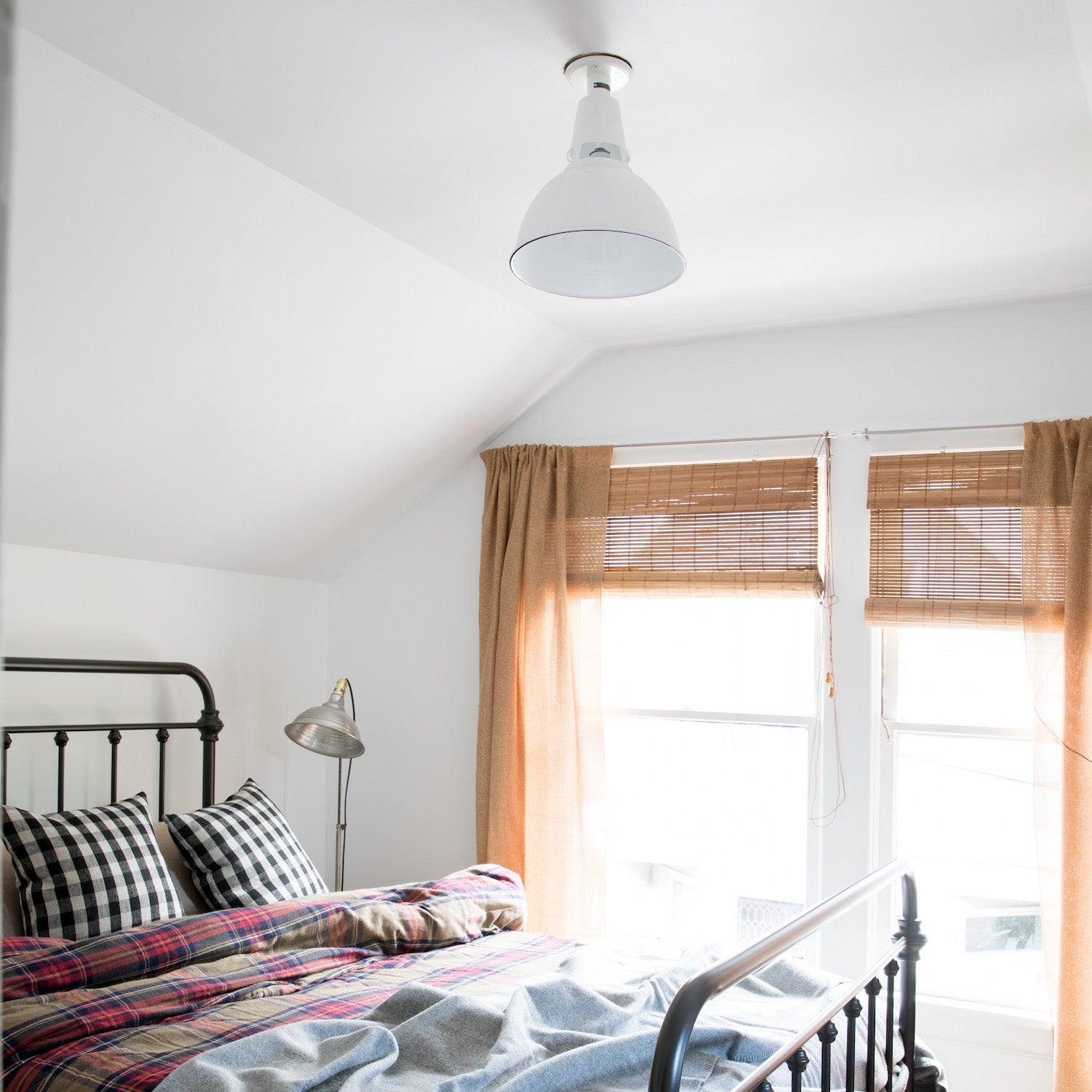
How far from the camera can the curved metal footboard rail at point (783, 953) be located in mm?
1167

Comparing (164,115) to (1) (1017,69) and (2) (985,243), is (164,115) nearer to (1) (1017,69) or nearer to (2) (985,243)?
(1) (1017,69)

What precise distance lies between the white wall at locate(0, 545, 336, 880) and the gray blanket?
1.28 meters

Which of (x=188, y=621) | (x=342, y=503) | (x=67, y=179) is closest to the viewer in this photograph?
(x=67, y=179)

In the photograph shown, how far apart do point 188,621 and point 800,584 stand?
2.01 m

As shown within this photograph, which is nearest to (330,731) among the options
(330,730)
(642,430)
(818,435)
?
(330,730)

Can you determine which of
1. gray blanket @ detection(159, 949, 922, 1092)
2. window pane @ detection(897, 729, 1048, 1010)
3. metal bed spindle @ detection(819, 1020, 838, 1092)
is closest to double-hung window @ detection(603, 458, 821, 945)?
window pane @ detection(897, 729, 1048, 1010)

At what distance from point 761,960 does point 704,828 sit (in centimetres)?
217

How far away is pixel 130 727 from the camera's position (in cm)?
312

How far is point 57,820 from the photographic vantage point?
8.21 feet

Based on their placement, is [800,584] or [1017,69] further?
Answer: [800,584]

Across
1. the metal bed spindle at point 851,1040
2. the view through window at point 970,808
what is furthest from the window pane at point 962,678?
the metal bed spindle at point 851,1040

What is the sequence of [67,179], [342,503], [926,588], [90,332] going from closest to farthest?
1. [67,179]
2. [90,332]
3. [926,588]
4. [342,503]

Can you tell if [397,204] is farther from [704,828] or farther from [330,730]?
[704,828]

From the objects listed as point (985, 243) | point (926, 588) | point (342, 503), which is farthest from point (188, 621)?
point (985, 243)
